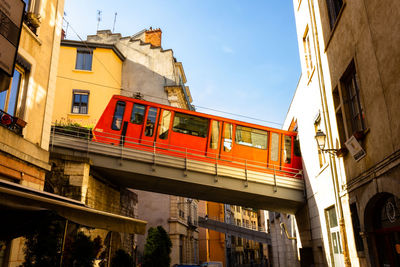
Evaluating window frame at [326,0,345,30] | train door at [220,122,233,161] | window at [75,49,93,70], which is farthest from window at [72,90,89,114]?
window frame at [326,0,345,30]

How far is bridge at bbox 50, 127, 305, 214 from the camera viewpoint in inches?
521

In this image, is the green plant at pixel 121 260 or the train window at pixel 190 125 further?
the train window at pixel 190 125

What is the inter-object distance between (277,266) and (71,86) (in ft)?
56.7

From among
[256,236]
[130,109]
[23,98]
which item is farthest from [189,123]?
[256,236]

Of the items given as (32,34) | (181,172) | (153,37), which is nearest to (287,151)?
(181,172)

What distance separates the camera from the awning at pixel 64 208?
3.92 metres

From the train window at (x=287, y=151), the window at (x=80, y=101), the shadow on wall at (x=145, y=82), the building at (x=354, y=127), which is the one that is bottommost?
the building at (x=354, y=127)

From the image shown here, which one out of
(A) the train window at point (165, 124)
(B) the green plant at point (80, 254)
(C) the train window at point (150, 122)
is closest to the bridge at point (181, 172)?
(A) the train window at point (165, 124)

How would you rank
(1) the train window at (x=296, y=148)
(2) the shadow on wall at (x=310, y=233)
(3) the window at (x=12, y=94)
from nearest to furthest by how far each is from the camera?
(3) the window at (x=12, y=94) → (2) the shadow on wall at (x=310, y=233) → (1) the train window at (x=296, y=148)

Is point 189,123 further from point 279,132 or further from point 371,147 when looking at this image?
point 371,147

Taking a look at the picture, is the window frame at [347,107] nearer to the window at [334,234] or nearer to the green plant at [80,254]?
the window at [334,234]

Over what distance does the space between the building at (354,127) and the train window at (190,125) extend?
4.38 m

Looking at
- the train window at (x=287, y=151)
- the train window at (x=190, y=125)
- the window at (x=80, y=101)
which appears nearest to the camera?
the train window at (x=190, y=125)

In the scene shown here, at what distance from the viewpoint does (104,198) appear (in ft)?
47.7
